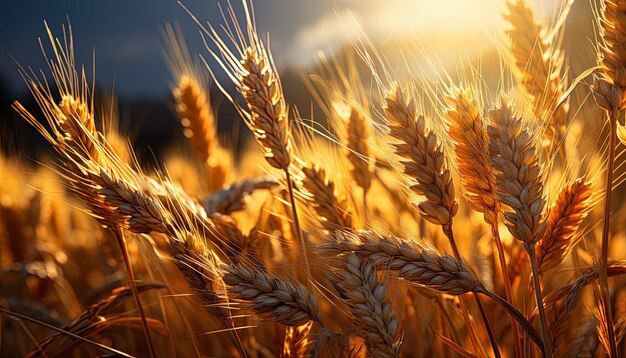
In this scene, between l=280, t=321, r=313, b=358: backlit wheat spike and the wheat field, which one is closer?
the wheat field

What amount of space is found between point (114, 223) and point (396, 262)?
2.34ft

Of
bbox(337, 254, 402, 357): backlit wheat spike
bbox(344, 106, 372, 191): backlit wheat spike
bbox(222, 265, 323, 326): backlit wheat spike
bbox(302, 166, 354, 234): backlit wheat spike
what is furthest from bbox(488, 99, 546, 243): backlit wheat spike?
bbox(344, 106, 372, 191): backlit wheat spike

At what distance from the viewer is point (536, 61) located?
1.70 metres

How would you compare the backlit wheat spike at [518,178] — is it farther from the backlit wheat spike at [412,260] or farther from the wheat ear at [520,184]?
the backlit wheat spike at [412,260]

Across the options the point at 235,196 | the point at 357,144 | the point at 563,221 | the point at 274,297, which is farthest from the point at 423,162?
the point at 235,196

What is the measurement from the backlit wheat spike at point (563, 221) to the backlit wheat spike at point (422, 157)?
0.79ft

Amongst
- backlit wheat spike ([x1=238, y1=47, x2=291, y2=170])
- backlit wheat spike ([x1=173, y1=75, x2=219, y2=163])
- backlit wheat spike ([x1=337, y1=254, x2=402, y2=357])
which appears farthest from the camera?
backlit wheat spike ([x1=173, y1=75, x2=219, y2=163])

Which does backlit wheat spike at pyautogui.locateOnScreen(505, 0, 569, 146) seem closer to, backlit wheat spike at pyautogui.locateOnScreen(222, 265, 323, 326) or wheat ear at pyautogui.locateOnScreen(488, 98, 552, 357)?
wheat ear at pyautogui.locateOnScreen(488, 98, 552, 357)

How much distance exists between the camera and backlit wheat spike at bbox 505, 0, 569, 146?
1638mm

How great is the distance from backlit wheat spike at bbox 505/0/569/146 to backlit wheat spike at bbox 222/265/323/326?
888mm

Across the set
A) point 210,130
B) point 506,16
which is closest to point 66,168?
point 506,16

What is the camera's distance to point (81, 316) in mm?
1568

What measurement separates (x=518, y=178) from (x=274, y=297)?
55 cm

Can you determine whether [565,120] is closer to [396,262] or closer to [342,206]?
[342,206]
